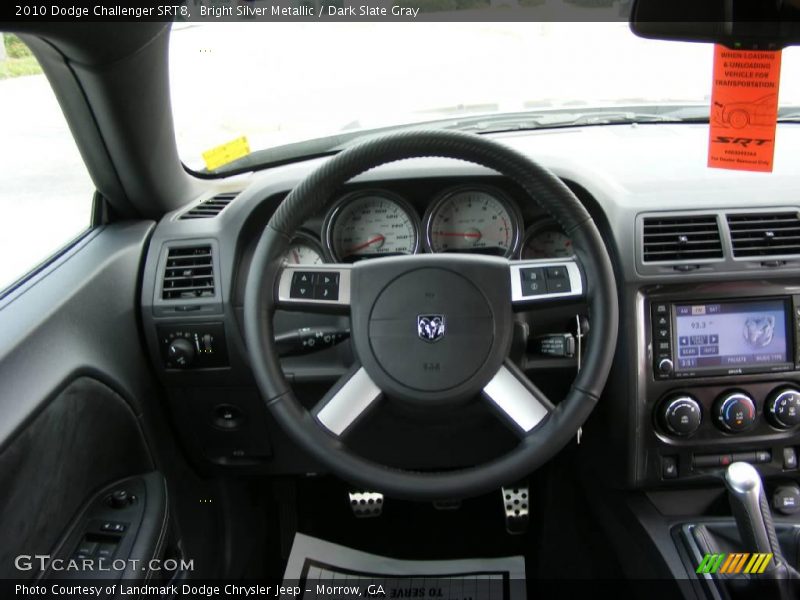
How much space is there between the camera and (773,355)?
1.89 m

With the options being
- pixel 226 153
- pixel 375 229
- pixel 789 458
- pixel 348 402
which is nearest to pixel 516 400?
pixel 348 402

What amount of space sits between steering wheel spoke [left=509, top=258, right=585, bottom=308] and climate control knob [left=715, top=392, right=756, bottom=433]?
0.63m

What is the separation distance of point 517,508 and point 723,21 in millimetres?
1578

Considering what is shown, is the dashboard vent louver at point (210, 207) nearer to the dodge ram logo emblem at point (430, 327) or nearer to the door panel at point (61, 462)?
the door panel at point (61, 462)

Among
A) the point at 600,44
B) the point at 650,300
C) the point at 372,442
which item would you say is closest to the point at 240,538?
the point at 372,442

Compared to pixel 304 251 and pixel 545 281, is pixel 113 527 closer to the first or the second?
pixel 304 251

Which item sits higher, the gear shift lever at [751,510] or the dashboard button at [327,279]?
the dashboard button at [327,279]

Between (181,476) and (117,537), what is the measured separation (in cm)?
49

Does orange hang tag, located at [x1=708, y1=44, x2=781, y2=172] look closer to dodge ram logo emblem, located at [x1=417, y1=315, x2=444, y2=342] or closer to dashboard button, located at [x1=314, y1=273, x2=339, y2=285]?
dodge ram logo emblem, located at [x1=417, y1=315, x2=444, y2=342]

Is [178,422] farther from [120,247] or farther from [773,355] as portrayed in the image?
[773,355]

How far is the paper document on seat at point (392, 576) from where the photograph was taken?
7.07 ft

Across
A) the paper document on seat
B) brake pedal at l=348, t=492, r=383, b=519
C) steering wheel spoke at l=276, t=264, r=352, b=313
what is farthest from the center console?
brake pedal at l=348, t=492, r=383, b=519

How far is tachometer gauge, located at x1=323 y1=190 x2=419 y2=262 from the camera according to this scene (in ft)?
6.51

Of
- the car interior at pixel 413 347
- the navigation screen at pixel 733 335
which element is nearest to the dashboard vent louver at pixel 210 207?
the car interior at pixel 413 347
